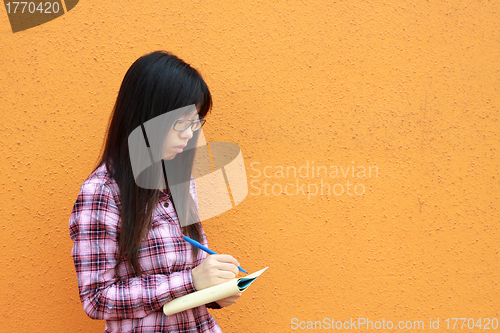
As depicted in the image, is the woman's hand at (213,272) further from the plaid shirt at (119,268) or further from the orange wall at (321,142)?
the orange wall at (321,142)

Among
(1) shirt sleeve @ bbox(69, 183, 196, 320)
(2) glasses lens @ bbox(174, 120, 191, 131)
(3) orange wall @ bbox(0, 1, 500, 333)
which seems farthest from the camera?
(3) orange wall @ bbox(0, 1, 500, 333)

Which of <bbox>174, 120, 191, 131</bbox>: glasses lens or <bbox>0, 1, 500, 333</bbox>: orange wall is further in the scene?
<bbox>0, 1, 500, 333</bbox>: orange wall

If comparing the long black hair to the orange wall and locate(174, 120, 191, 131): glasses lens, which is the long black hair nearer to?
locate(174, 120, 191, 131): glasses lens

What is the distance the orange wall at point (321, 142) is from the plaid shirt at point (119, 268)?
0.52 meters

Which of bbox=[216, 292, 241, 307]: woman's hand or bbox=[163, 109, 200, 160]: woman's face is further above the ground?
bbox=[163, 109, 200, 160]: woman's face

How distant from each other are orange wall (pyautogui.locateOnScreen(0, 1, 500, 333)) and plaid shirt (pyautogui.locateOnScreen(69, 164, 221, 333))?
519 millimetres

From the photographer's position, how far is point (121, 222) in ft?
3.30

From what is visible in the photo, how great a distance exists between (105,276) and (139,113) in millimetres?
453

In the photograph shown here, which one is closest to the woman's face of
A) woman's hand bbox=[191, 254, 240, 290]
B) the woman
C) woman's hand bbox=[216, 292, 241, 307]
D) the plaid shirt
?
the woman

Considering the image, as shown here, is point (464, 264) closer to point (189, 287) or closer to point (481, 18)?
point (481, 18)

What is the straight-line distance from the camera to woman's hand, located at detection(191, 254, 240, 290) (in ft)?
3.26

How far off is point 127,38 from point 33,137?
552 millimetres

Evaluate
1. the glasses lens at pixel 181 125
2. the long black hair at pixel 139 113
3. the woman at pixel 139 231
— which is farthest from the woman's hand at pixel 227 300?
the glasses lens at pixel 181 125

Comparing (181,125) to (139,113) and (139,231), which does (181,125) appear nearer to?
(139,113)
